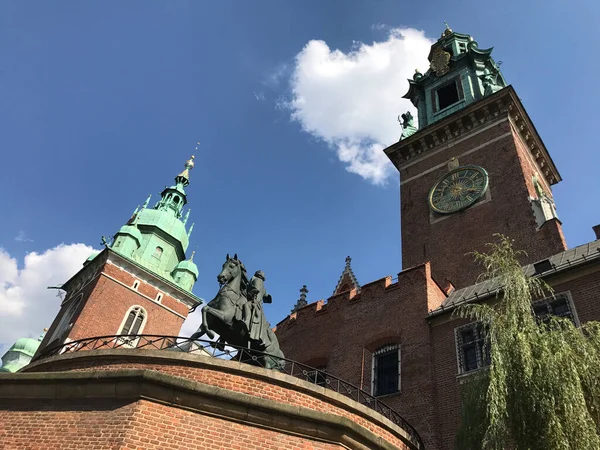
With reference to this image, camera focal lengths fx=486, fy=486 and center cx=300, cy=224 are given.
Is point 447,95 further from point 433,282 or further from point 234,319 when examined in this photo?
point 234,319

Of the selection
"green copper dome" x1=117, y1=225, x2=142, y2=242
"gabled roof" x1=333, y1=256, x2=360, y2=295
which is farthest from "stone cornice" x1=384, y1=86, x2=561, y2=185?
"green copper dome" x1=117, y1=225, x2=142, y2=242

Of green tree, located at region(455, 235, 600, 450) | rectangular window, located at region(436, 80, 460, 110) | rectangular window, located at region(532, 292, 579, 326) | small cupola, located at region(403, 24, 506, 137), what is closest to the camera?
green tree, located at region(455, 235, 600, 450)

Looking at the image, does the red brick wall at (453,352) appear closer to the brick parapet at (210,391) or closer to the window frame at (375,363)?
the window frame at (375,363)

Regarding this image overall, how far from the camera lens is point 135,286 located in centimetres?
4616

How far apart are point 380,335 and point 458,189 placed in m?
13.1

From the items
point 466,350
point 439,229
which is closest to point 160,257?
point 439,229

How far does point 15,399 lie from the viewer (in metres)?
11.4

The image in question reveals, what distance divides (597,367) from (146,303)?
41.9 m

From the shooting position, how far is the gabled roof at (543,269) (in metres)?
15.7

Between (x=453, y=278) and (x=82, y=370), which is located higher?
(x=453, y=278)

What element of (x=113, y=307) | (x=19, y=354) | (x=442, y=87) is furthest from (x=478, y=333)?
(x=19, y=354)

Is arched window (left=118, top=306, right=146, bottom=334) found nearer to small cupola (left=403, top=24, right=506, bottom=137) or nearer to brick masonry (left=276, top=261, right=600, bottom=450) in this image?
brick masonry (left=276, top=261, right=600, bottom=450)

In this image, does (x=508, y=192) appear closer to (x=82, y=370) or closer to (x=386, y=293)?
(x=386, y=293)

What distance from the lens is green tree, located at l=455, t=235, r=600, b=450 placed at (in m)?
9.03
